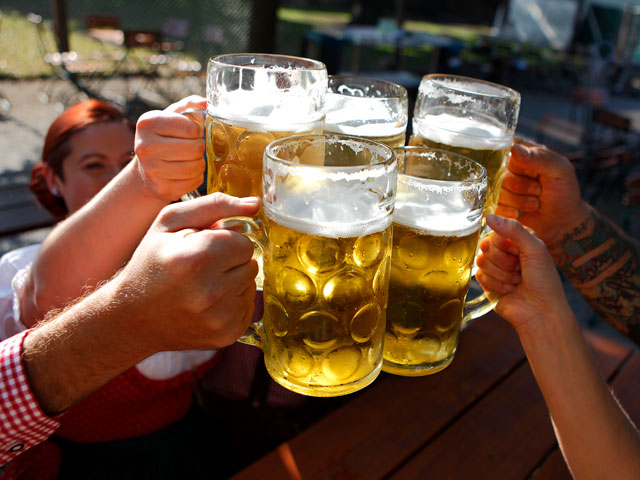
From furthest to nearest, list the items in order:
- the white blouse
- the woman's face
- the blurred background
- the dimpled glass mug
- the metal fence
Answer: the metal fence
the blurred background
the woman's face
the white blouse
the dimpled glass mug

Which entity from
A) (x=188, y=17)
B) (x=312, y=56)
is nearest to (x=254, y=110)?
(x=312, y=56)

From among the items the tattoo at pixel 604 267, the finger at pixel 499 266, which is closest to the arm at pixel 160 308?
the finger at pixel 499 266

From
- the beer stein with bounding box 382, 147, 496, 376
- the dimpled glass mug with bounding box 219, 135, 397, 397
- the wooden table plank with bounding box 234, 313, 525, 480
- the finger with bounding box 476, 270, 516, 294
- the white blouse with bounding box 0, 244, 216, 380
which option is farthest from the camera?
the white blouse with bounding box 0, 244, 216, 380

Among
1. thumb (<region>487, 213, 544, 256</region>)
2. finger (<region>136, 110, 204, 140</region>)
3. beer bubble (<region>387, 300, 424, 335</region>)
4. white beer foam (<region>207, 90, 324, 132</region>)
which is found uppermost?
white beer foam (<region>207, 90, 324, 132</region>)

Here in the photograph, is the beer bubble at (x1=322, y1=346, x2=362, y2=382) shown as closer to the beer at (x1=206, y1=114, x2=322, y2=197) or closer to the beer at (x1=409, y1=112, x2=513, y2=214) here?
the beer at (x1=206, y1=114, x2=322, y2=197)

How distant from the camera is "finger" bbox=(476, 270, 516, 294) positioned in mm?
1069

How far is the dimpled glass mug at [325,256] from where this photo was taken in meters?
0.74

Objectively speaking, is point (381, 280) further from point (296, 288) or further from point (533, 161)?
point (533, 161)

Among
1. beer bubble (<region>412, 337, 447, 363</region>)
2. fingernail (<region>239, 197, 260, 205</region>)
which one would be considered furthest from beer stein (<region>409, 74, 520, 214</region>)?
fingernail (<region>239, 197, 260, 205</region>)

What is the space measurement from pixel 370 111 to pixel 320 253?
0.36m

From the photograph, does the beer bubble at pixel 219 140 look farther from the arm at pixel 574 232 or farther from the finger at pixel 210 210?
the arm at pixel 574 232

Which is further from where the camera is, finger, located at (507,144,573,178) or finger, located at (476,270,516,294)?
finger, located at (507,144,573,178)

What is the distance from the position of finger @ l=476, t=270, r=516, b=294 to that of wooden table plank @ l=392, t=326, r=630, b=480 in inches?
20.8

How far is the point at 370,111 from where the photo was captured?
995mm
